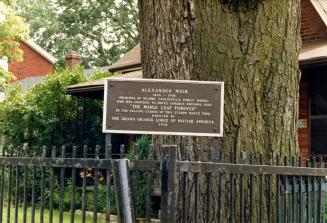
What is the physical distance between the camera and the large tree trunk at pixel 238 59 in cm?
509

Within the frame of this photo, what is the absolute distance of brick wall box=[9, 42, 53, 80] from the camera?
41500mm

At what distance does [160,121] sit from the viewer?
15.3 feet

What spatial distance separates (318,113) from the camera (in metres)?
12.8

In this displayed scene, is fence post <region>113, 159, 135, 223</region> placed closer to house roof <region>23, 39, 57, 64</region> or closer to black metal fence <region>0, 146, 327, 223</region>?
black metal fence <region>0, 146, 327, 223</region>

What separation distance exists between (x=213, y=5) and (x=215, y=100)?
0.96 m

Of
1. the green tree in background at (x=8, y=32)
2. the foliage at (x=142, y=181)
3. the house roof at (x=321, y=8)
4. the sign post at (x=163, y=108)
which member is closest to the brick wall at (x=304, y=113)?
the house roof at (x=321, y=8)

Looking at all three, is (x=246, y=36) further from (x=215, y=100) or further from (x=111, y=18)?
(x=111, y=18)

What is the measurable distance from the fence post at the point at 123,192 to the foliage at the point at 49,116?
12.0 meters

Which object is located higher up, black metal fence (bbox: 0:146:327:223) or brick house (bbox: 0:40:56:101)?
brick house (bbox: 0:40:56:101)

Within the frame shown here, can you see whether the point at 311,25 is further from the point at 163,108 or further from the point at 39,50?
the point at 39,50

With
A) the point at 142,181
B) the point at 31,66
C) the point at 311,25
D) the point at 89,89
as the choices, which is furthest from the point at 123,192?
the point at 31,66

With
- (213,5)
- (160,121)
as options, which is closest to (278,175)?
(160,121)

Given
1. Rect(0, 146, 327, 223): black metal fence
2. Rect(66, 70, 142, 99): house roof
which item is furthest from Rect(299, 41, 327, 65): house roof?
Rect(0, 146, 327, 223): black metal fence

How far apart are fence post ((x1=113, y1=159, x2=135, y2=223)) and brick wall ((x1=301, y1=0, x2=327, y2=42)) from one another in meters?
10.2
